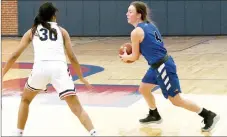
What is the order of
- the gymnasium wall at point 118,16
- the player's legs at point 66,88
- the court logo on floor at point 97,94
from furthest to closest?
the gymnasium wall at point 118,16
the court logo on floor at point 97,94
the player's legs at point 66,88

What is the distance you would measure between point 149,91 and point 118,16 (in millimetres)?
16509

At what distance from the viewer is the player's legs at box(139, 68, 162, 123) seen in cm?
623

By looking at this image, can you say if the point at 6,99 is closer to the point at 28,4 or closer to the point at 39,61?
the point at 39,61

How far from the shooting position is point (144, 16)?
6.20 metres

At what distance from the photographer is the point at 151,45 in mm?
6031

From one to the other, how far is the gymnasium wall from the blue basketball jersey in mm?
16149

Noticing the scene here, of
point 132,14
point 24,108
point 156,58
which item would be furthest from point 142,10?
point 24,108

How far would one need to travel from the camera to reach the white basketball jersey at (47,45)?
5414 millimetres

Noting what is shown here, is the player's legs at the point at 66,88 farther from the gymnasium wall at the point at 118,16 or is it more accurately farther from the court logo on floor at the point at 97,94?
the gymnasium wall at the point at 118,16

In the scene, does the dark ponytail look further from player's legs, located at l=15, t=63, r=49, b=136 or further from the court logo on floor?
the court logo on floor

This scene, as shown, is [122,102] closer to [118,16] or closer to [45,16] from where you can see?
[45,16]

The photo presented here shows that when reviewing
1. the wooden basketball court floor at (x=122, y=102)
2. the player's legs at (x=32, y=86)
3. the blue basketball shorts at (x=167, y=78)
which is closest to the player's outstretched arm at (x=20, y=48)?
the player's legs at (x=32, y=86)

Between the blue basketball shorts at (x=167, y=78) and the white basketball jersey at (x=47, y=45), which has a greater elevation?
the white basketball jersey at (x=47, y=45)

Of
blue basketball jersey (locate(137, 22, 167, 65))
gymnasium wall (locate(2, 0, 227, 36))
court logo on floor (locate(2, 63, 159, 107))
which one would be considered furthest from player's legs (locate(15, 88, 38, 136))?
gymnasium wall (locate(2, 0, 227, 36))
